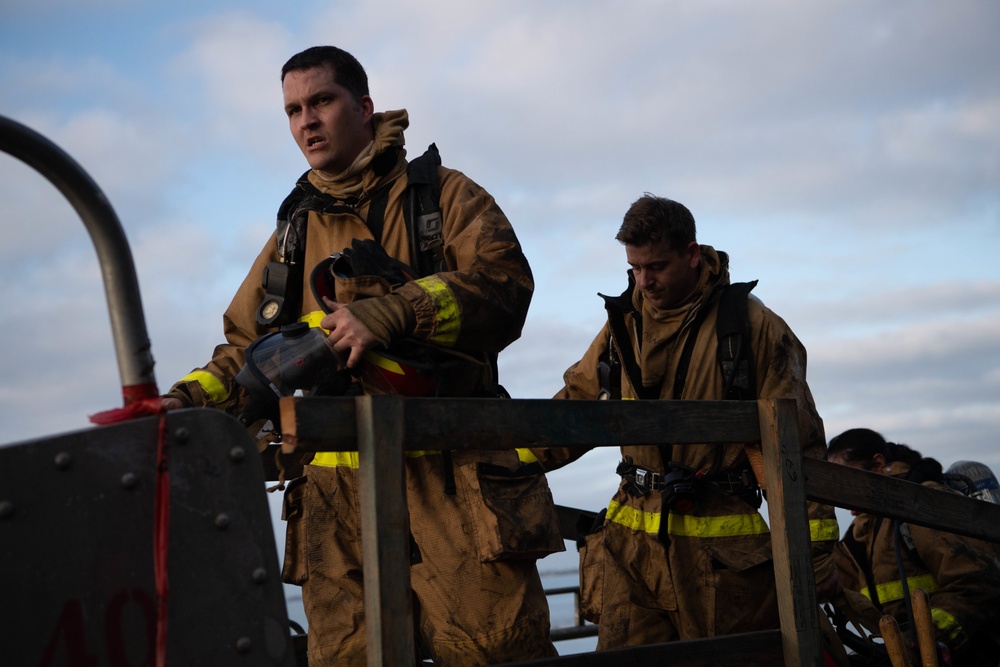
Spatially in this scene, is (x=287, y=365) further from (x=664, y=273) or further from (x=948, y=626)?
(x=948, y=626)

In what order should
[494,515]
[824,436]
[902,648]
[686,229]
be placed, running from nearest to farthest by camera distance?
[494,515], [902,648], [824,436], [686,229]

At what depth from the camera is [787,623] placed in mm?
3242

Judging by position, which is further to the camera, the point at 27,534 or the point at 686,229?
the point at 686,229

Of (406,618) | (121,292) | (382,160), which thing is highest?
(382,160)

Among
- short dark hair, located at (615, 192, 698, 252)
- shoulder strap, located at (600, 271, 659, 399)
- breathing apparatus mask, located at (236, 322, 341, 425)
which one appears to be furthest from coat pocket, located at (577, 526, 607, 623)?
breathing apparatus mask, located at (236, 322, 341, 425)

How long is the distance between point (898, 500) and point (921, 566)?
2.81 meters

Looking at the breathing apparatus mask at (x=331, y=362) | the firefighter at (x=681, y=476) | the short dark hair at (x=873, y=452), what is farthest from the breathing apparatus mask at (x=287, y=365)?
the short dark hair at (x=873, y=452)

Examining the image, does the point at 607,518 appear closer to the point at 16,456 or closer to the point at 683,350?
→ the point at 683,350

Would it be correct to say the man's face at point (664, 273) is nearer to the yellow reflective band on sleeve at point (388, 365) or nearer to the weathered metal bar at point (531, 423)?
the weathered metal bar at point (531, 423)

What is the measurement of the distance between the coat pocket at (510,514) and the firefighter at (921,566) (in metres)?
2.08

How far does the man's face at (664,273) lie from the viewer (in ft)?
15.3

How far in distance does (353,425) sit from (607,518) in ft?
8.12

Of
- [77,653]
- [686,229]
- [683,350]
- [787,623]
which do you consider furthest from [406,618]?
[686,229]

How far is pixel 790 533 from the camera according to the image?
3258mm
